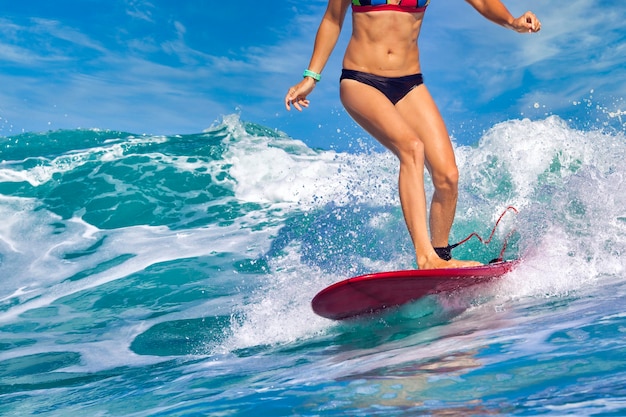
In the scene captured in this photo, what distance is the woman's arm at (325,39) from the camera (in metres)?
5.12

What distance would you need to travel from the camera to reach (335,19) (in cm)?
519

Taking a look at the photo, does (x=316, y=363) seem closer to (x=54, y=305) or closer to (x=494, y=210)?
(x=54, y=305)

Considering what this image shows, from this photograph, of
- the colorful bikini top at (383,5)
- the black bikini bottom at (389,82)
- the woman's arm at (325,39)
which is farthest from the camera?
the woman's arm at (325,39)

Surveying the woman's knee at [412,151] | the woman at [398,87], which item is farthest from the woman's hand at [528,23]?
the woman's knee at [412,151]

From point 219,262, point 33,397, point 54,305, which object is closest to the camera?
point 33,397

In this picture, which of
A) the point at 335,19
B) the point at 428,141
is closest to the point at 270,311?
the point at 428,141

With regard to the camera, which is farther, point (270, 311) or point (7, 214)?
point (7, 214)

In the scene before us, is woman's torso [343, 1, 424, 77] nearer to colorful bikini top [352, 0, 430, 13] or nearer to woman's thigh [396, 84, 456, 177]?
colorful bikini top [352, 0, 430, 13]

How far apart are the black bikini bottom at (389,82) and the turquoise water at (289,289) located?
156cm

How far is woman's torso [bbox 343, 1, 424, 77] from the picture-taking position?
4910mm

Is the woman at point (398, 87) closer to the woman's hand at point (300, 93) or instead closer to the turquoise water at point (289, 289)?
the woman's hand at point (300, 93)

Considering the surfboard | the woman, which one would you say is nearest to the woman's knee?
the woman

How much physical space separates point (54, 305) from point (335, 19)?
4.50 metres

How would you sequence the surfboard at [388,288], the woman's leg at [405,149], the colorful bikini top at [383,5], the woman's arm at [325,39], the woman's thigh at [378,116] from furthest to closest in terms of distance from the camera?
the woman's arm at [325,39]
the colorful bikini top at [383,5]
the woman's thigh at [378,116]
the woman's leg at [405,149]
the surfboard at [388,288]
